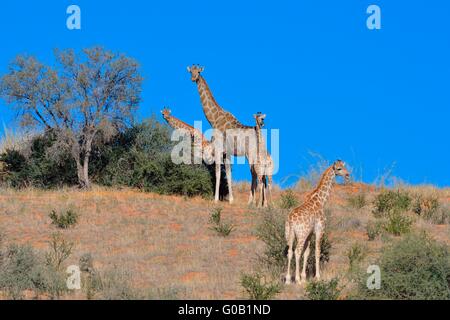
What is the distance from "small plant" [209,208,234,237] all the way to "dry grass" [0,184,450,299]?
180 mm

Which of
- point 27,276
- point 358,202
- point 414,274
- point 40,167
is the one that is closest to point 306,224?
point 414,274

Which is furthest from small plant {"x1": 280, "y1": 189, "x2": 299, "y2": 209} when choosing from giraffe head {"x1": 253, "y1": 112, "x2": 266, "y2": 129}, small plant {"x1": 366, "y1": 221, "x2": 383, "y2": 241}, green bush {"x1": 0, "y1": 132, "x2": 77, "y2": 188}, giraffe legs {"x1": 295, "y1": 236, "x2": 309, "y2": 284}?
giraffe legs {"x1": 295, "y1": 236, "x2": 309, "y2": 284}

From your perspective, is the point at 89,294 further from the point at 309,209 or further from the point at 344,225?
the point at 344,225

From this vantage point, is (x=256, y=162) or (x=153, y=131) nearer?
(x=256, y=162)

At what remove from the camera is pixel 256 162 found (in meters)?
24.6

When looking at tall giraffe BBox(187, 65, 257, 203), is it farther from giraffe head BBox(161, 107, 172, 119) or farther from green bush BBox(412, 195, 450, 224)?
green bush BBox(412, 195, 450, 224)

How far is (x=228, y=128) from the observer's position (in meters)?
25.5

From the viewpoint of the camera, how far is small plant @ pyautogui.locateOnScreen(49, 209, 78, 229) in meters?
21.8

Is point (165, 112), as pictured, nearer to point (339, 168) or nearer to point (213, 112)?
point (213, 112)

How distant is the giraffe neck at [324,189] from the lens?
15.8 meters
